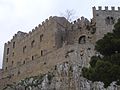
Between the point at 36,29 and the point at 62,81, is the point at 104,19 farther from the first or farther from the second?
the point at 36,29

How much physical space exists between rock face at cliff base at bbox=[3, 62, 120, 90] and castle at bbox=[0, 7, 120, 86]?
1.22 metres

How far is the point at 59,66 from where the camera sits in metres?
43.3

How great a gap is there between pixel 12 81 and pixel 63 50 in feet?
39.1

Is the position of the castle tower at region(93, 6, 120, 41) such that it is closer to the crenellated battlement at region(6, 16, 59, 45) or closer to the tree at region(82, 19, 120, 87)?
the crenellated battlement at region(6, 16, 59, 45)

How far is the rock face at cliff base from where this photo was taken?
4012 centimetres

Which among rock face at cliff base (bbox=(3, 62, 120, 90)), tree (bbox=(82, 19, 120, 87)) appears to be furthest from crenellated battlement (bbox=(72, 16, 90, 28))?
tree (bbox=(82, 19, 120, 87))

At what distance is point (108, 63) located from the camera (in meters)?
20.1

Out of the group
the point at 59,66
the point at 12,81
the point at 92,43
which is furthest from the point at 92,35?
the point at 12,81

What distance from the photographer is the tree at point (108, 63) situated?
65.5 ft

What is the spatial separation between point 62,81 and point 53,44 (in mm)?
9035

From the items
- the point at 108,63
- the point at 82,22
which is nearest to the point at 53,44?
the point at 82,22

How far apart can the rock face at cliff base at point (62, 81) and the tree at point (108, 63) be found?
1757cm

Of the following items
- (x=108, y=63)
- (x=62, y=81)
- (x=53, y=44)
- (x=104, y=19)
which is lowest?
(x=108, y=63)

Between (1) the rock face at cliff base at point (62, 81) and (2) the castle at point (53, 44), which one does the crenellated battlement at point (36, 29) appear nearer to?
(2) the castle at point (53, 44)
